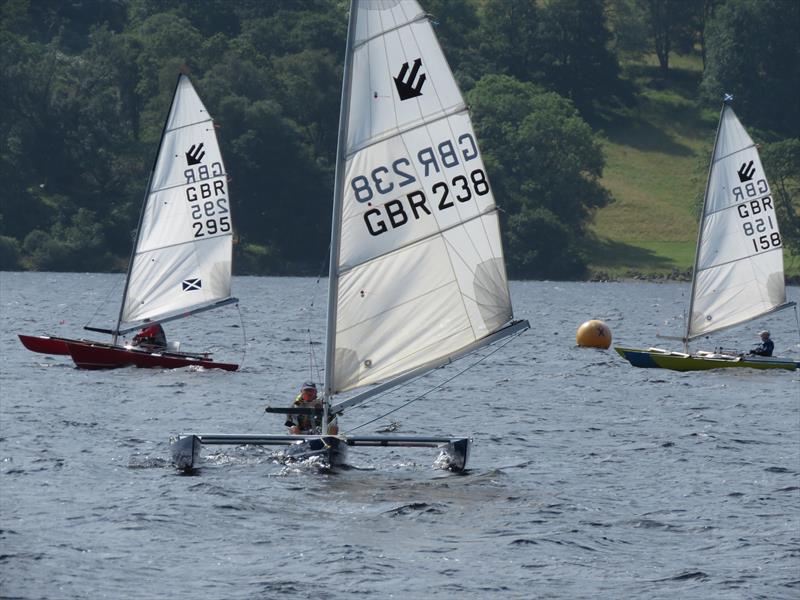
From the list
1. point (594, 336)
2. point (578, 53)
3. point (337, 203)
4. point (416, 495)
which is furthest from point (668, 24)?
point (416, 495)

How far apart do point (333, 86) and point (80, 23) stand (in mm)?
47984

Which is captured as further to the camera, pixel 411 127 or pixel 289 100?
pixel 289 100

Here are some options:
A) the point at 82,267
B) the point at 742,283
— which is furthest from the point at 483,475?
the point at 82,267

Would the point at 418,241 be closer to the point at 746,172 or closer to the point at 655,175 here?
the point at 746,172

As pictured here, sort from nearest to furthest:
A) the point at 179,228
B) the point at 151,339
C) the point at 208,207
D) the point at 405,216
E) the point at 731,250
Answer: the point at 405,216 → the point at 151,339 → the point at 179,228 → the point at 208,207 → the point at 731,250

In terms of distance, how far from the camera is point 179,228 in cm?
5066

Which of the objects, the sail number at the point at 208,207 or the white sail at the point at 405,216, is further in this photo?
the sail number at the point at 208,207

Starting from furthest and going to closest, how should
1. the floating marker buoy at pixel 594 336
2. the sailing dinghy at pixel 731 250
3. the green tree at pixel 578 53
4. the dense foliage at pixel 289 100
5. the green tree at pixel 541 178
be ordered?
the green tree at pixel 578 53, the green tree at pixel 541 178, the dense foliage at pixel 289 100, the floating marker buoy at pixel 594 336, the sailing dinghy at pixel 731 250

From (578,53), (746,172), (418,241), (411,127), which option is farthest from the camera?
(578,53)

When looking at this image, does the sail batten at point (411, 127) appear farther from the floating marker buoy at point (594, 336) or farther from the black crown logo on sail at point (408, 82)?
the floating marker buoy at point (594, 336)

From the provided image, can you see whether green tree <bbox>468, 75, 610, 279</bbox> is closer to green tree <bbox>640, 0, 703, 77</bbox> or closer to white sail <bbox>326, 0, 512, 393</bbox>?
green tree <bbox>640, 0, 703, 77</bbox>

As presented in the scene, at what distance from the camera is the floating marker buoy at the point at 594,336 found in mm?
66938

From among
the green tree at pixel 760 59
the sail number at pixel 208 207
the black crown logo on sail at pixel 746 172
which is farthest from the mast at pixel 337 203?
the green tree at pixel 760 59

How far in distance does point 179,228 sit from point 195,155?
244cm
